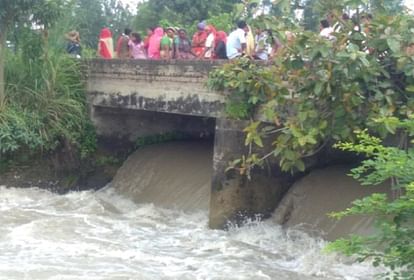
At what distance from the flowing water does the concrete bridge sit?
0.45 m

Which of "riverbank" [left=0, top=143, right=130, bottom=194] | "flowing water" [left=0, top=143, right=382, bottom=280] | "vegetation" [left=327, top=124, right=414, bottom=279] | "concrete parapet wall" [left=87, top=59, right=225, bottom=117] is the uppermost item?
"concrete parapet wall" [left=87, top=59, right=225, bottom=117]

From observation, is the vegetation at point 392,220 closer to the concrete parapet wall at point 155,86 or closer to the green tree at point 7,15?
the concrete parapet wall at point 155,86

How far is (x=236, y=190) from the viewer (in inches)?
432

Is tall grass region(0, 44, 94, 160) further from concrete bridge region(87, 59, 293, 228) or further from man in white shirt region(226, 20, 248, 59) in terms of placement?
man in white shirt region(226, 20, 248, 59)

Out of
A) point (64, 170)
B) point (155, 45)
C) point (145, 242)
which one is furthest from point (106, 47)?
point (145, 242)

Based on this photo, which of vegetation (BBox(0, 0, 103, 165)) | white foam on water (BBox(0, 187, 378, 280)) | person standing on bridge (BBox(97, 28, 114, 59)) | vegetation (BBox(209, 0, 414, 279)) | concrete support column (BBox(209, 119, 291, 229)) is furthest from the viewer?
person standing on bridge (BBox(97, 28, 114, 59))

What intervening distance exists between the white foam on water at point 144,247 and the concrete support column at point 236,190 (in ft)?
0.70

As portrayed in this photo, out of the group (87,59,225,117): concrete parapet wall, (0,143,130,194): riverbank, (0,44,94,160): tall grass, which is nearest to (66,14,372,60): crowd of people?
(87,59,225,117): concrete parapet wall

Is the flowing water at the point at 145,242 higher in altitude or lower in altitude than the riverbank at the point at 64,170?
lower

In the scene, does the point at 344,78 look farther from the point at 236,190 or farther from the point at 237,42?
the point at 237,42

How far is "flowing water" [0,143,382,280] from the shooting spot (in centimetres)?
857

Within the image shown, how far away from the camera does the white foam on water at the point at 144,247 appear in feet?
28.0

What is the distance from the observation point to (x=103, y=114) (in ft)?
47.6

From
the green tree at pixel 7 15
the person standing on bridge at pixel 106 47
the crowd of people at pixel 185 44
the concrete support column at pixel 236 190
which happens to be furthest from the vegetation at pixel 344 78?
the person standing on bridge at pixel 106 47
